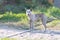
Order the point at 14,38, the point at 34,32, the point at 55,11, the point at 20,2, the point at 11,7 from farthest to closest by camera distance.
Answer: the point at 20,2
the point at 11,7
the point at 55,11
the point at 34,32
the point at 14,38

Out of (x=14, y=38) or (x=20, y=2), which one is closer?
(x=14, y=38)

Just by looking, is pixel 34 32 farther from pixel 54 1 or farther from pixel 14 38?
pixel 54 1

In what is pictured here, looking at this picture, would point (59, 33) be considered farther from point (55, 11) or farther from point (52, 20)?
point (55, 11)

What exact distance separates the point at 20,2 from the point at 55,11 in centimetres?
401

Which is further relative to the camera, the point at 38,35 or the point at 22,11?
the point at 22,11

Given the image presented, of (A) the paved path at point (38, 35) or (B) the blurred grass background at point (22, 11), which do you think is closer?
(A) the paved path at point (38, 35)

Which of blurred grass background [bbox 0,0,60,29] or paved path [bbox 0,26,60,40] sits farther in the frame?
blurred grass background [bbox 0,0,60,29]

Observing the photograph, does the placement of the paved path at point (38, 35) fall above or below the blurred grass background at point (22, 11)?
above

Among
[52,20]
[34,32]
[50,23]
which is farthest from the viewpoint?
[52,20]

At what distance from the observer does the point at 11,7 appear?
1794cm

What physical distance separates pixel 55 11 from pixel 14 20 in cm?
287

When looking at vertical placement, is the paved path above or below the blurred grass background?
above

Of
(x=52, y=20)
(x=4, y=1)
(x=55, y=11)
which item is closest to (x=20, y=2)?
(x=4, y=1)

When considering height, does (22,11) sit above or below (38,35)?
below
